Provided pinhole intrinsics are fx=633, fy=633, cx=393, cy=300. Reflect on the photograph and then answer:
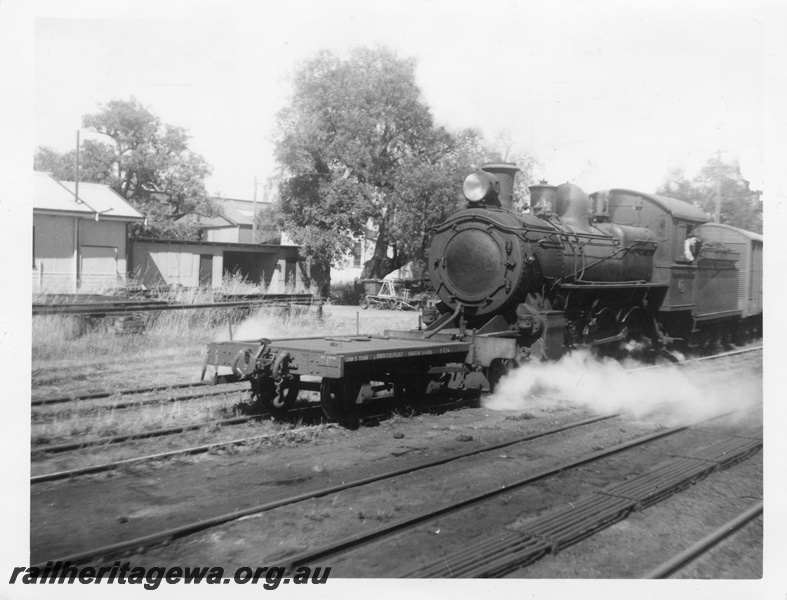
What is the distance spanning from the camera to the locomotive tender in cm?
735

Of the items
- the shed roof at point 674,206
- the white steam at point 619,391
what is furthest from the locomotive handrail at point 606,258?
the white steam at point 619,391

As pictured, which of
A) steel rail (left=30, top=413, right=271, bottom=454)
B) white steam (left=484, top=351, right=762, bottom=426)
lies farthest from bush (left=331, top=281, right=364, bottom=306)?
steel rail (left=30, top=413, right=271, bottom=454)

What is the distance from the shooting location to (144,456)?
6.04 m

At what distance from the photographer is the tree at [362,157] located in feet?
81.9

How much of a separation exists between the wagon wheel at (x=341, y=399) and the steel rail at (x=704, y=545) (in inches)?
153

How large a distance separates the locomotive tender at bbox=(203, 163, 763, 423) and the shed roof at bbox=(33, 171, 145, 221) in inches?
353

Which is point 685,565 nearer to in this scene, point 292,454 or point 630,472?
point 630,472

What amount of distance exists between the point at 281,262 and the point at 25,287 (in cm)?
2765

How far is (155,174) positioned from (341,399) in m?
27.2

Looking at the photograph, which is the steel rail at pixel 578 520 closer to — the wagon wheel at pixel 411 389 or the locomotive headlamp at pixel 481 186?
the wagon wheel at pixel 411 389

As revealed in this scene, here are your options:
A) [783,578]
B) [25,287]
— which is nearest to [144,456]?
[25,287]

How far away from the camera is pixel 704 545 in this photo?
4.42 meters

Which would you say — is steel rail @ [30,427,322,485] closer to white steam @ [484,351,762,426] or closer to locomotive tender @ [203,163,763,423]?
locomotive tender @ [203,163,763,423]

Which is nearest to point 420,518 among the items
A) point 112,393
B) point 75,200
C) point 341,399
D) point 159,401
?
point 341,399
